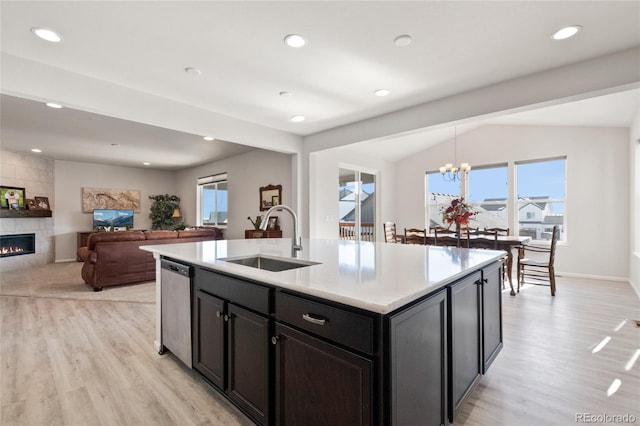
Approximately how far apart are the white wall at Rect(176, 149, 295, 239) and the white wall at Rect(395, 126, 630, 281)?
431cm

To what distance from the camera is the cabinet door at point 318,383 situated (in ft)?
3.55

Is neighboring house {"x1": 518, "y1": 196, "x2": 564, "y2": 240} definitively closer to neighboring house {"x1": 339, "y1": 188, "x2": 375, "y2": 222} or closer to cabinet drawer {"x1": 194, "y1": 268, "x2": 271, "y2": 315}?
neighboring house {"x1": 339, "y1": 188, "x2": 375, "y2": 222}

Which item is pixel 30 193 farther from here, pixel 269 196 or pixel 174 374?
pixel 174 374

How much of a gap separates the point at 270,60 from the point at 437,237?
3.60 m

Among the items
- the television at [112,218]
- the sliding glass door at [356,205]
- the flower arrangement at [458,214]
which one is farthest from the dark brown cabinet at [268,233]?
the television at [112,218]

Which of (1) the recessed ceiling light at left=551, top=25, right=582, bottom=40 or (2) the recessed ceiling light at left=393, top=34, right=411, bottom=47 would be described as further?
(2) the recessed ceiling light at left=393, top=34, right=411, bottom=47

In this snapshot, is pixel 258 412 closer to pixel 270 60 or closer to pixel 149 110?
pixel 270 60

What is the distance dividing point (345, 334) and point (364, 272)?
1.35 feet

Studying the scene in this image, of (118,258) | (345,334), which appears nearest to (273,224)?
(118,258)

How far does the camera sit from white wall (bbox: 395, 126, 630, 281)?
4973mm

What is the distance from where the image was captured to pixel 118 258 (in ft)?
15.0

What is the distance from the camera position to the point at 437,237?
15.8 ft

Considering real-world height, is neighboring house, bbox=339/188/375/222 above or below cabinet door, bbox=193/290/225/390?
above

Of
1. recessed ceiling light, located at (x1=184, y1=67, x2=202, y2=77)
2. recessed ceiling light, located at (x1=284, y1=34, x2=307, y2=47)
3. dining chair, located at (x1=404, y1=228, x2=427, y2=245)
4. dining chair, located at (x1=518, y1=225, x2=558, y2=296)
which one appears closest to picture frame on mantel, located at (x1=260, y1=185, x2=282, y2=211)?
dining chair, located at (x1=404, y1=228, x2=427, y2=245)
